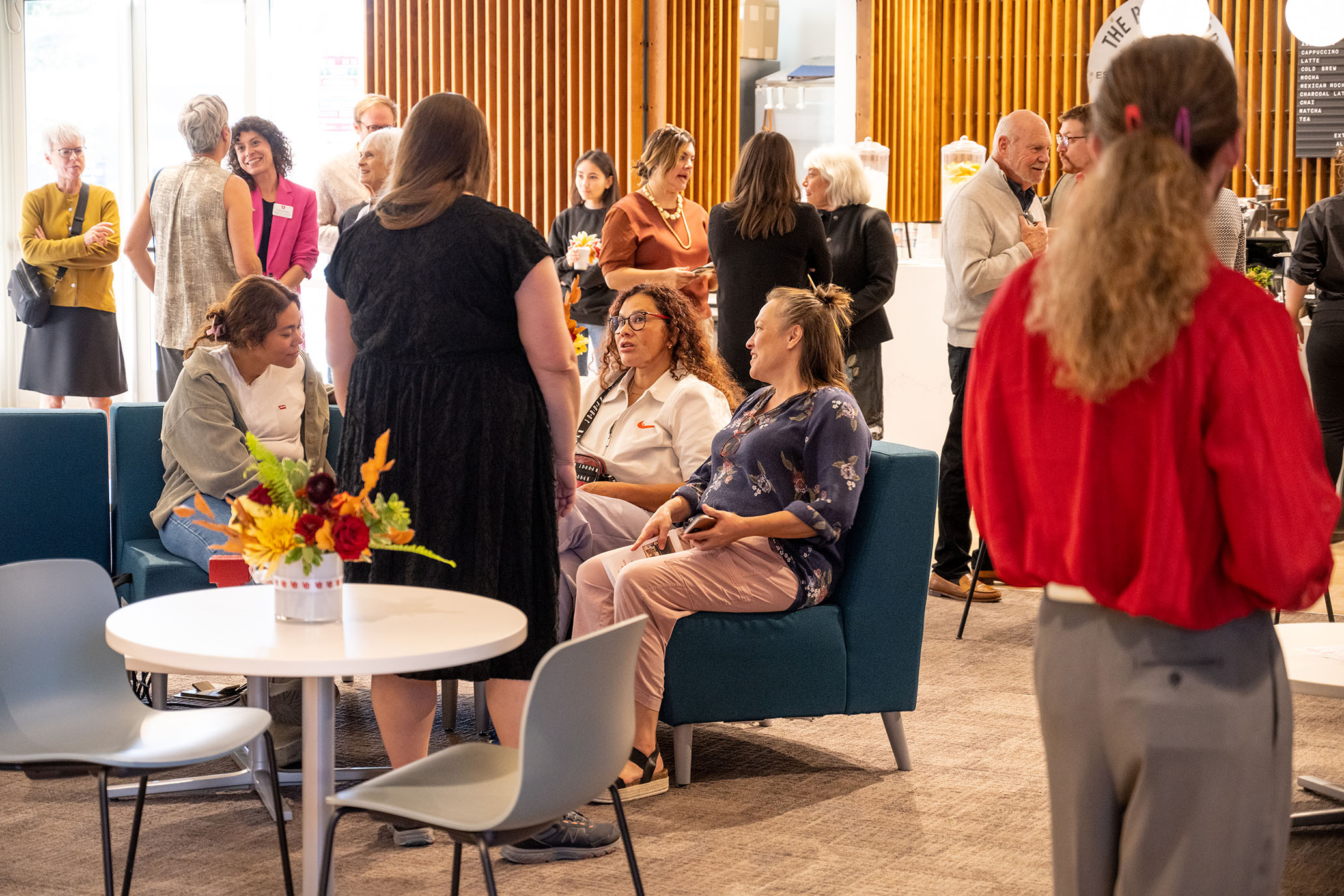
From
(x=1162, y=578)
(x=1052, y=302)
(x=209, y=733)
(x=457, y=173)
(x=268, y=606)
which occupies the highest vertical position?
(x=457, y=173)

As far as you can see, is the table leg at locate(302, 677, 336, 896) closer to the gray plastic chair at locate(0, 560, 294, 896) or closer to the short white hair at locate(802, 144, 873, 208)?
the gray plastic chair at locate(0, 560, 294, 896)

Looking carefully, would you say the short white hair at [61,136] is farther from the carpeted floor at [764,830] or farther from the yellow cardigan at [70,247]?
the carpeted floor at [764,830]

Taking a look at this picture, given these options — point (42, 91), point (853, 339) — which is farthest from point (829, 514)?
point (42, 91)

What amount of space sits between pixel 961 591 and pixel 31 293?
412cm

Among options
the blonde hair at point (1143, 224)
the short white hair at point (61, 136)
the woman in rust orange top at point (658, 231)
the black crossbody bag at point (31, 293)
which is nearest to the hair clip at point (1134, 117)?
the blonde hair at point (1143, 224)

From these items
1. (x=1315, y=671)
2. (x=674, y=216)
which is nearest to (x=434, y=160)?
(x=1315, y=671)

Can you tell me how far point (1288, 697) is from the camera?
4.97 feet

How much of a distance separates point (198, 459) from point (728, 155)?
6.07 metres

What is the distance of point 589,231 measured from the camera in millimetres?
6656

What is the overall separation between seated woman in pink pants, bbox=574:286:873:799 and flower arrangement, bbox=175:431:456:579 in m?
1.04

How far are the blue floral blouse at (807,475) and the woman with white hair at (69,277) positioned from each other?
3.82 m

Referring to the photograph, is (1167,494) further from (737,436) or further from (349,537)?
(737,436)

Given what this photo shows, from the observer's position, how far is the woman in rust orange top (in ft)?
16.7

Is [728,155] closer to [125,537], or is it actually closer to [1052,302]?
[125,537]
